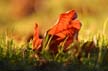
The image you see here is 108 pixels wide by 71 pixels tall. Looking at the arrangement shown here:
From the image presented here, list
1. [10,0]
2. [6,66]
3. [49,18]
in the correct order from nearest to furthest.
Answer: [6,66] < [49,18] < [10,0]

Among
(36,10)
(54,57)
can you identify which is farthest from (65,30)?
(36,10)

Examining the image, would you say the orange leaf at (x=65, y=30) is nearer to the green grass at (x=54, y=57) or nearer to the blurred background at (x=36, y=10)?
the green grass at (x=54, y=57)

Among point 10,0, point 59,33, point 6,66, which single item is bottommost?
point 6,66

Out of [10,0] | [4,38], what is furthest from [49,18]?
[4,38]

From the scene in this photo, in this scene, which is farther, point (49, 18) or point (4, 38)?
point (49, 18)

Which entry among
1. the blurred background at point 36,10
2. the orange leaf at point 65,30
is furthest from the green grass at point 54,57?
the blurred background at point 36,10

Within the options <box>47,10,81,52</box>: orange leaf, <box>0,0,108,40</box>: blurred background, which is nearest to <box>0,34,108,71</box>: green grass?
<box>47,10,81,52</box>: orange leaf

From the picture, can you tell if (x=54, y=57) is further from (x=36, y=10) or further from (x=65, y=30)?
(x=36, y=10)

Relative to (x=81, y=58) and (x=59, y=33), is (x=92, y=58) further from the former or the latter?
(x=59, y=33)
